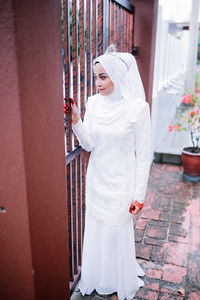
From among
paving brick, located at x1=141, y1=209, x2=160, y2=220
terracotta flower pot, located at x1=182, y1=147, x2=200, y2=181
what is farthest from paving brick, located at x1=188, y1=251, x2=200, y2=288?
terracotta flower pot, located at x1=182, y1=147, x2=200, y2=181

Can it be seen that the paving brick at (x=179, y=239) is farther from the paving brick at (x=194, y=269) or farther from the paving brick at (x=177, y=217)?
the paving brick at (x=177, y=217)

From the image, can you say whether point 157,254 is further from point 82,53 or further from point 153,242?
point 82,53

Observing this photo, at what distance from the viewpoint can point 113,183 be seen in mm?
2373

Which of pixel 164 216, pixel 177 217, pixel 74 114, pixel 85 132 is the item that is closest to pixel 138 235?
pixel 164 216

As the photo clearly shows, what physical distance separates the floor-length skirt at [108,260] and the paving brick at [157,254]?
1.88ft

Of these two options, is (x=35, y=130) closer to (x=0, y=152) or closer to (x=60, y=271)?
(x=0, y=152)

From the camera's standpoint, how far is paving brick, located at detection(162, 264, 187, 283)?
294 centimetres

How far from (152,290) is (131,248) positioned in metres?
0.52

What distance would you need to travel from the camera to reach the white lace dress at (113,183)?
2.27 meters

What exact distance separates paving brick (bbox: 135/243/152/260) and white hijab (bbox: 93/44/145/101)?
5.99 ft

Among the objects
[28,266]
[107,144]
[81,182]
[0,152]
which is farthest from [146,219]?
[0,152]

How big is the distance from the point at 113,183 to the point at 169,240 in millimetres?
1632

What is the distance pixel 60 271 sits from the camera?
6.05 ft

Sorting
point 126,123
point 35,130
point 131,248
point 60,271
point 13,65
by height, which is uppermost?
point 13,65
